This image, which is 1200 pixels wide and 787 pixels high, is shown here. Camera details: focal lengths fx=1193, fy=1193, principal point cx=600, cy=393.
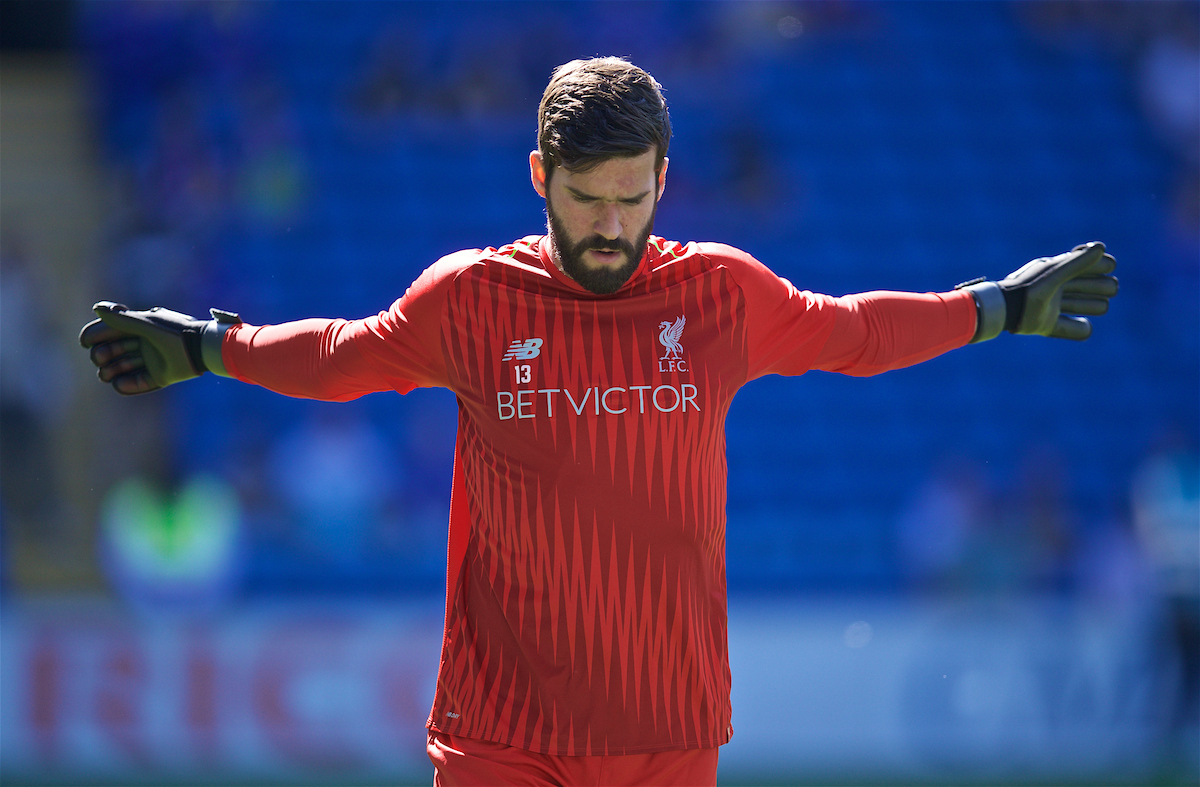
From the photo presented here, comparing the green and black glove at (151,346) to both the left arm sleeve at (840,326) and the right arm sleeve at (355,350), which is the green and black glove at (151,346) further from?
the left arm sleeve at (840,326)

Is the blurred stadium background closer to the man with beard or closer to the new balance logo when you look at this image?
the man with beard

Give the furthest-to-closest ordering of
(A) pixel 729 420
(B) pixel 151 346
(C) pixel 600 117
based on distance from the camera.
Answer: (A) pixel 729 420 → (B) pixel 151 346 → (C) pixel 600 117

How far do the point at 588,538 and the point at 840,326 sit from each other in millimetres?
696

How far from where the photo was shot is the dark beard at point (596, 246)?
227 centimetres

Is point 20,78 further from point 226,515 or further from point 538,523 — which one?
point 538,523

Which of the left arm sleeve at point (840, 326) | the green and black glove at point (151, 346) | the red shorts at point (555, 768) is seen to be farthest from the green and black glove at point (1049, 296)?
the green and black glove at point (151, 346)

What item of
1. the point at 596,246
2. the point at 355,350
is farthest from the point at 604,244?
the point at 355,350

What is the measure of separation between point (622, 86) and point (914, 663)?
5143mm

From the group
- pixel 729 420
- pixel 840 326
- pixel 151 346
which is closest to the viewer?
pixel 840 326

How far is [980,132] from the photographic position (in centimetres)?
989

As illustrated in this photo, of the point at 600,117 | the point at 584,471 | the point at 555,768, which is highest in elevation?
the point at 600,117

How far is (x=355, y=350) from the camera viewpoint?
2393 mm

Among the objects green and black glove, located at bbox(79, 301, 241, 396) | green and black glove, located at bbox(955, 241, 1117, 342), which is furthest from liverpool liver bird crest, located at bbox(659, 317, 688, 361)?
green and black glove, located at bbox(79, 301, 241, 396)

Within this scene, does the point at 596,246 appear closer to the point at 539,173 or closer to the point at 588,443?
the point at 539,173
